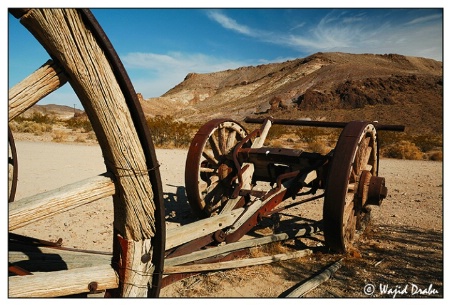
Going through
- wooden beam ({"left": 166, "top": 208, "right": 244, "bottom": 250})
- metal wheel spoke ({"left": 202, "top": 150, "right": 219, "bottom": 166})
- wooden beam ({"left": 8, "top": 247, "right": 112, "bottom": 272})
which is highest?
Result: metal wheel spoke ({"left": 202, "top": 150, "right": 219, "bottom": 166})

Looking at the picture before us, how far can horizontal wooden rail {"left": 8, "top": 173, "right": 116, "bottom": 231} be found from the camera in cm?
165

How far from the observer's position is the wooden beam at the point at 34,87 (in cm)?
161

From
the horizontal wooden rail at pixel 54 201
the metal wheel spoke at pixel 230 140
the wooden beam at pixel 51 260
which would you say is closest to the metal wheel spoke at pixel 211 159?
the metal wheel spoke at pixel 230 140

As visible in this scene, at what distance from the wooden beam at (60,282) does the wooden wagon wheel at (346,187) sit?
2.13 m

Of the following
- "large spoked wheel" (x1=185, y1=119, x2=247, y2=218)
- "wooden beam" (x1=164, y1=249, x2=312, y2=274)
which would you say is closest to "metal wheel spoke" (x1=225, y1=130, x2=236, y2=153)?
"large spoked wheel" (x1=185, y1=119, x2=247, y2=218)

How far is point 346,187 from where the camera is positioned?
10.7 ft

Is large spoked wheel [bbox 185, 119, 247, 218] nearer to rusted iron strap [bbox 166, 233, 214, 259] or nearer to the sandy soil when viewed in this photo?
the sandy soil

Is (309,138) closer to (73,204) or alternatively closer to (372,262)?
(372,262)

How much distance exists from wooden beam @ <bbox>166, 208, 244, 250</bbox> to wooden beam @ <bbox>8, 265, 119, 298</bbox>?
540mm

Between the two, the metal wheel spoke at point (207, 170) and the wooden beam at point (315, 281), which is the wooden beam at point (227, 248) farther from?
the metal wheel spoke at point (207, 170)

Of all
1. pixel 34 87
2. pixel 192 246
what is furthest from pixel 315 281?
pixel 34 87

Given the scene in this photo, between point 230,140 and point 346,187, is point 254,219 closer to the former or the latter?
point 346,187
